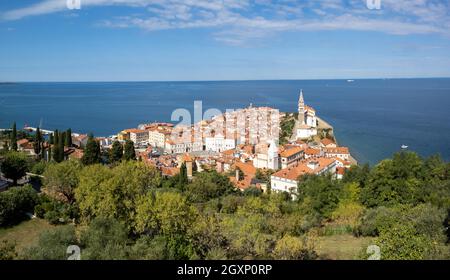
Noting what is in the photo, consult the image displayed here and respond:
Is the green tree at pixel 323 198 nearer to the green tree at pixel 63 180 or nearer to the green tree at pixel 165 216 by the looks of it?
the green tree at pixel 165 216

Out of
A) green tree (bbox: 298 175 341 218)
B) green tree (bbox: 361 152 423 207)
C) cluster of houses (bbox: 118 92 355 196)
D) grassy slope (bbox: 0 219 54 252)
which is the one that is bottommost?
cluster of houses (bbox: 118 92 355 196)

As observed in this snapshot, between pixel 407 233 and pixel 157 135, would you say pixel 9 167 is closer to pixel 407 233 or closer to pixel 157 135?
pixel 407 233

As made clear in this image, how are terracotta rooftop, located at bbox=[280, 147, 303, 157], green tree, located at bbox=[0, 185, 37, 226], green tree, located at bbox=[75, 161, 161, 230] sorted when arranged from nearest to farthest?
green tree, located at bbox=[75, 161, 161, 230] < green tree, located at bbox=[0, 185, 37, 226] < terracotta rooftop, located at bbox=[280, 147, 303, 157]

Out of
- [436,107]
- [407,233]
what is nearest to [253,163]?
[407,233]

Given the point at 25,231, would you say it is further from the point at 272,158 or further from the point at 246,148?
the point at 246,148

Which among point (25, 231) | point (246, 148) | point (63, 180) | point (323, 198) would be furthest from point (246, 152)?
point (25, 231)

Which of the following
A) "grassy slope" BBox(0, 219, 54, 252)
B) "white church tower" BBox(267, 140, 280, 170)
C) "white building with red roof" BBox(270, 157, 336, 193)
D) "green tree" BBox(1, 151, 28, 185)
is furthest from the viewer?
"white church tower" BBox(267, 140, 280, 170)

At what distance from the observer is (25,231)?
7078mm

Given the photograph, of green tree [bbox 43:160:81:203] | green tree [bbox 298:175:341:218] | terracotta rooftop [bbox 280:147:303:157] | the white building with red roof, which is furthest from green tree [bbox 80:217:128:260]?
terracotta rooftop [bbox 280:147:303:157]

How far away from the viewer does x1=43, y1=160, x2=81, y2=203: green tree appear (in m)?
8.15

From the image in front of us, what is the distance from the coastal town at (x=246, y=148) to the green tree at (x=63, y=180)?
7568mm

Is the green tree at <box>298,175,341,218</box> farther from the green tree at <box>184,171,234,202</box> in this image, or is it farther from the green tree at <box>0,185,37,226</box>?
the green tree at <box>0,185,37,226</box>

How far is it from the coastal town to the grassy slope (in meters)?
8.34

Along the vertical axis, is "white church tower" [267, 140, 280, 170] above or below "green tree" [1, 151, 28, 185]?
below
